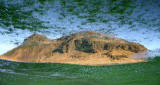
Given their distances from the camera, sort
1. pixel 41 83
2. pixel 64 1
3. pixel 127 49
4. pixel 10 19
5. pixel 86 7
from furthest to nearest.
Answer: pixel 127 49, pixel 10 19, pixel 86 7, pixel 64 1, pixel 41 83

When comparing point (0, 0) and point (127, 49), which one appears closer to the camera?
point (0, 0)

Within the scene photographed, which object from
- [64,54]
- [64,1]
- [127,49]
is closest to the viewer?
[64,1]

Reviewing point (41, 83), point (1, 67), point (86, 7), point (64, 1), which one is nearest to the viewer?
point (41, 83)

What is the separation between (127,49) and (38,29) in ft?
95.8

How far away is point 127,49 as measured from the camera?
43000 mm

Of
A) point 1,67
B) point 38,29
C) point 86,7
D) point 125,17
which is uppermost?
point 86,7

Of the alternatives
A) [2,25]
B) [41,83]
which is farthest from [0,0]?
[41,83]

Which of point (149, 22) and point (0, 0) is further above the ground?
point (0, 0)

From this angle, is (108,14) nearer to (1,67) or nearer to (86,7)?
(86,7)

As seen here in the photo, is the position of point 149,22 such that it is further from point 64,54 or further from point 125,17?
point 64,54

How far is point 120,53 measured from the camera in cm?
4375

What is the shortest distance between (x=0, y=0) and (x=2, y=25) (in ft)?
13.8

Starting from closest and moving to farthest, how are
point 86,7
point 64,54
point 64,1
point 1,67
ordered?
point 64,1 < point 86,7 < point 1,67 < point 64,54

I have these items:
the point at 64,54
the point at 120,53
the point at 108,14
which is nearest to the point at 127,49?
the point at 120,53
